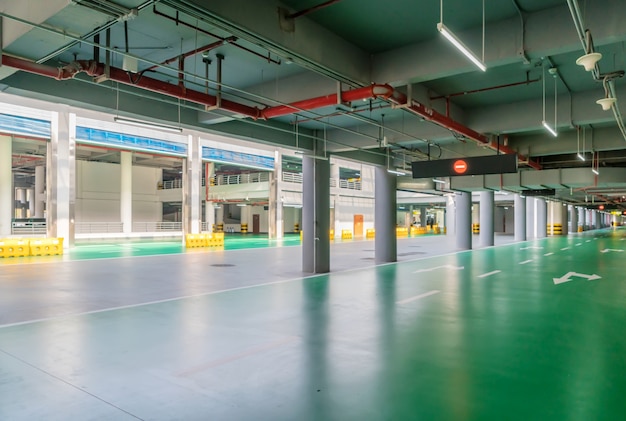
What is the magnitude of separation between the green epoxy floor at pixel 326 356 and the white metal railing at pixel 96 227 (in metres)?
26.3

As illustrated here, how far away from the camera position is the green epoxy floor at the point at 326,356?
12.7ft

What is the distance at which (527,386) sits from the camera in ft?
14.1

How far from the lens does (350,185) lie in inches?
1708

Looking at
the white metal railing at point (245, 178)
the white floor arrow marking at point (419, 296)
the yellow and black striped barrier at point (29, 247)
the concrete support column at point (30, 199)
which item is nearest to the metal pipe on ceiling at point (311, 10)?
the white floor arrow marking at point (419, 296)

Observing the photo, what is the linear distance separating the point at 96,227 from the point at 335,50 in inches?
1280

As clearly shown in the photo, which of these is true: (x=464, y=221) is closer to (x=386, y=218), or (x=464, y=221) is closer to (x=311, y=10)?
(x=386, y=218)

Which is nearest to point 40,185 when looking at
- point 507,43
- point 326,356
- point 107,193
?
point 107,193

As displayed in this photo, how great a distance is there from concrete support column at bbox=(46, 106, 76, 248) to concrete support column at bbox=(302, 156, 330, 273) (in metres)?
15.8

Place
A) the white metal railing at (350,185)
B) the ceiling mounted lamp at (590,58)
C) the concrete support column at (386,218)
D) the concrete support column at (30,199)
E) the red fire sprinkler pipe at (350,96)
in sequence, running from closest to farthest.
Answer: the ceiling mounted lamp at (590,58), the red fire sprinkler pipe at (350,96), the concrete support column at (386,218), the white metal railing at (350,185), the concrete support column at (30,199)

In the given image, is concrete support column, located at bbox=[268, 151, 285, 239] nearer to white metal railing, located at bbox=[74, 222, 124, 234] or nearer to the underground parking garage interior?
white metal railing, located at bbox=[74, 222, 124, 234]

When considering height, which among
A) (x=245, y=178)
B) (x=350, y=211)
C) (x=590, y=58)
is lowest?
(x=350, y=211)

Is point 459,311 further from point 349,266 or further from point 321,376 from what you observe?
point 349,266

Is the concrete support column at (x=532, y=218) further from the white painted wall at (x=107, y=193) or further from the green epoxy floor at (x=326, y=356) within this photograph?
the white painted wall at (x=107, y=193)

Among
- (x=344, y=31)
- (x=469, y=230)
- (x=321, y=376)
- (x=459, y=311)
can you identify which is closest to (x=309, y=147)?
(x=344, y=31)
